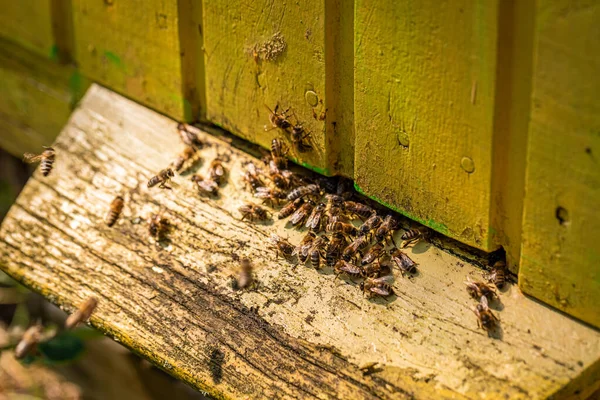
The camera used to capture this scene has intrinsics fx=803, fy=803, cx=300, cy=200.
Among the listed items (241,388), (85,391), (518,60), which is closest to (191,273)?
(241,388)

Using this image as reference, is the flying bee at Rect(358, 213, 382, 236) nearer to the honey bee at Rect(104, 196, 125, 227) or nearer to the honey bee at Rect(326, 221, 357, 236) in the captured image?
the honey bee at Rect(326, 221, 357, 236)

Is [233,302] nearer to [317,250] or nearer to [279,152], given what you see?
[317,250]

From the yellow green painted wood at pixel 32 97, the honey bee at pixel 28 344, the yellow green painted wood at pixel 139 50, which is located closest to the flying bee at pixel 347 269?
the yellow green painted wood at pixel 139 50

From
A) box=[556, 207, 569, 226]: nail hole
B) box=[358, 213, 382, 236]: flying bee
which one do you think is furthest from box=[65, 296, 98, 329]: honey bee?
box=[556, 207, 569, 226]: nail hole

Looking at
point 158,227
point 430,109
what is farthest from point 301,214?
point 430,109

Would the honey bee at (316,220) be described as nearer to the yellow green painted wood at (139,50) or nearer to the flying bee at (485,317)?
the flying bee at (485,317)

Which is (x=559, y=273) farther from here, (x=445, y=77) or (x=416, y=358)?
(x=445, y=77)
